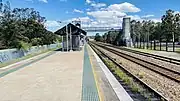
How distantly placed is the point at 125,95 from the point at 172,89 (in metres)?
2.50

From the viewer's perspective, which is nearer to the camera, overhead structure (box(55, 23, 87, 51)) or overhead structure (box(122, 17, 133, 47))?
overhead structure (box(55, 23, 87, 51))

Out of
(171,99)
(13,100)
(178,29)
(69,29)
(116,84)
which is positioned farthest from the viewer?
→ (178,29)

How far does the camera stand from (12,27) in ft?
98.3

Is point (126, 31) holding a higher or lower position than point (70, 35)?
higher

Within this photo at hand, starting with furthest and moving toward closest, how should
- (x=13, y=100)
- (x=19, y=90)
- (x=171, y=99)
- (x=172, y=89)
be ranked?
1. (x=172, y=89)
2. (x=19, y=90)
3. (x=171, y=99)
4. (x=13, y=100)

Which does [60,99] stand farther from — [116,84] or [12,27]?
[12,27]

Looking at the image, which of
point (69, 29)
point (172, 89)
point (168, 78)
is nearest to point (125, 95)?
point (172, 89)

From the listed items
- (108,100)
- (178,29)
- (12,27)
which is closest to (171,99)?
(108,100)

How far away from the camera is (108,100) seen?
7.66m

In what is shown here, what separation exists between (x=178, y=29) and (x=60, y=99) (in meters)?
74.2

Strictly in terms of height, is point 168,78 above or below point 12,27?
below

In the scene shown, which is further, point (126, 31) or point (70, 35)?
point (126, 31)

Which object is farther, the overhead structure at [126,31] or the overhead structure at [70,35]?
the overhead structure at [126,31]

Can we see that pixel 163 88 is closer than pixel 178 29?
Yes
